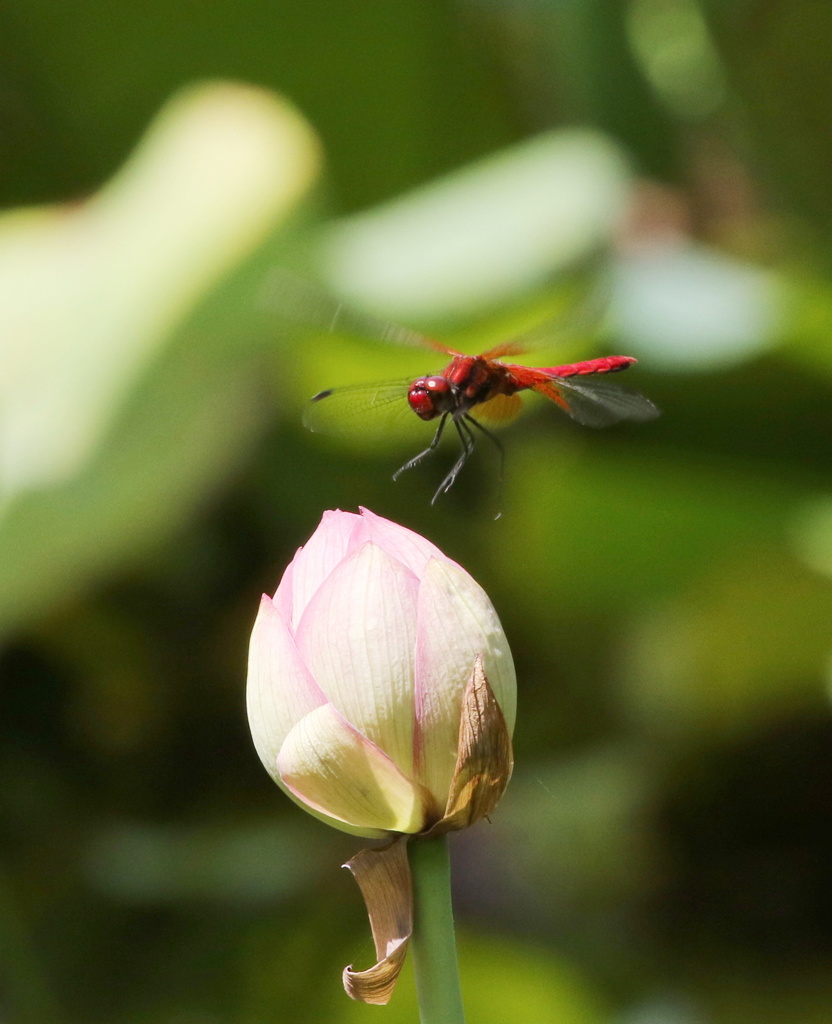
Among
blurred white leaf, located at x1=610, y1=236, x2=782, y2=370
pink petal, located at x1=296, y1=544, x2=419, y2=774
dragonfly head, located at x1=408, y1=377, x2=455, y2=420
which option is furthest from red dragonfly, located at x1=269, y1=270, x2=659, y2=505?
blurred white leaf, located at x1=610, y1=236, x2=782, y2=370

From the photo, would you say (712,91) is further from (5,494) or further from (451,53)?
(5,494)

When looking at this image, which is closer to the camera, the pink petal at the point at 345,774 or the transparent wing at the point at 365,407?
the pink petal at the point at 345,774

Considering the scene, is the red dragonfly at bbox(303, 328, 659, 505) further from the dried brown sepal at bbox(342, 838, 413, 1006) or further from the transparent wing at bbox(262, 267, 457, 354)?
the dried brown sepal at bbox(342, 838, 413, 1006)

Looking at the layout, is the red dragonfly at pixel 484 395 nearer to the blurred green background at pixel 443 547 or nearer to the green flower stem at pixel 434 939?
the green flower stem at pixel 434 939

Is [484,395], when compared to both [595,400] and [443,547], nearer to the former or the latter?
[595,400]

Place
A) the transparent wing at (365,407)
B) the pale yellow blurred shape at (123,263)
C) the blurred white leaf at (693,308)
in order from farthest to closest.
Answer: the blurred white leaf at (693,308) < the pale yellow blurred shape at (123,263) < the transparent wing at (365,407)

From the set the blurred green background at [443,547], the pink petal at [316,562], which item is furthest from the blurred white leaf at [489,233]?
the pink petal at [316,562]

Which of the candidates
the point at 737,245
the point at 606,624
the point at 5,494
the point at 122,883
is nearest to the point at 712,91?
the point at 737,245
